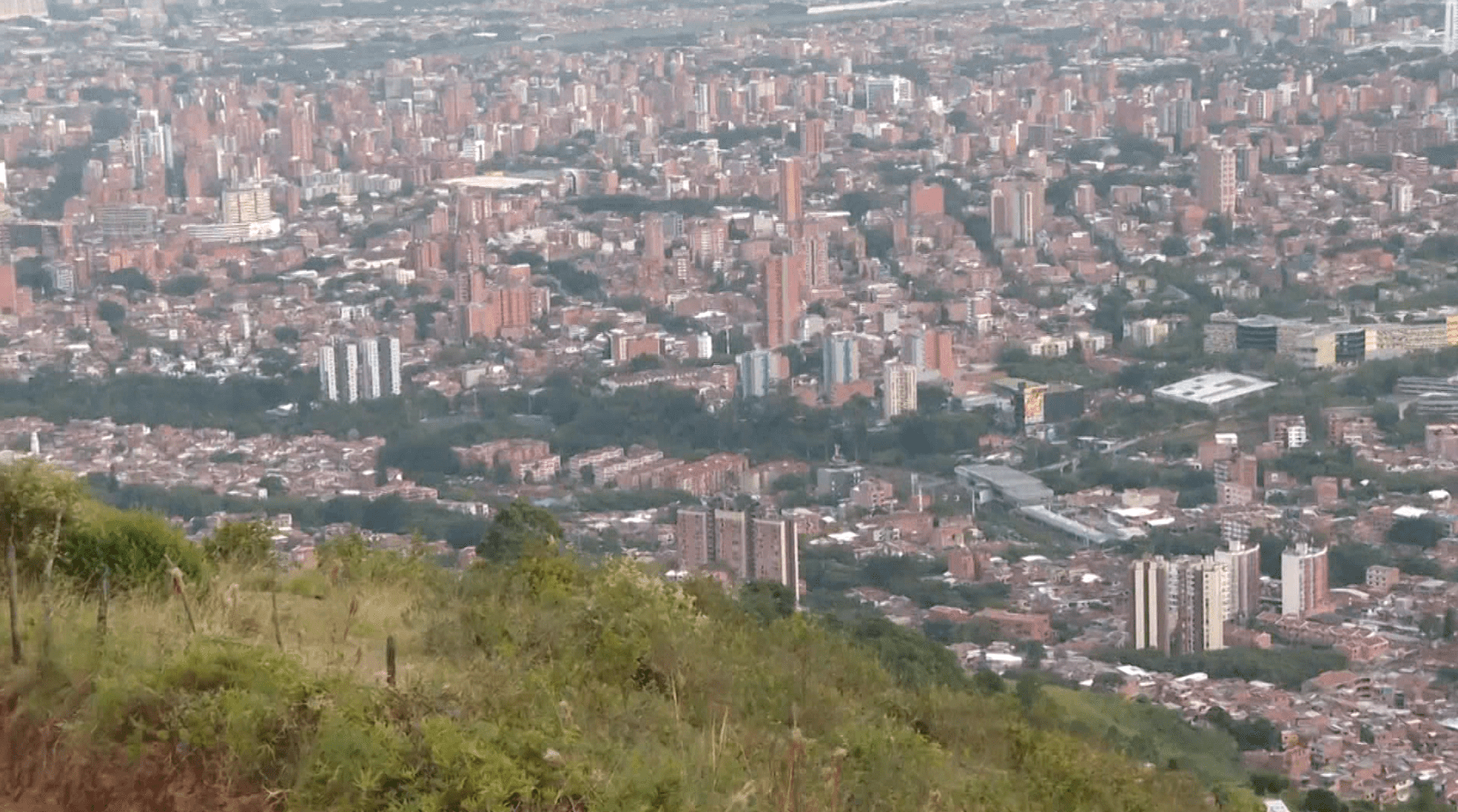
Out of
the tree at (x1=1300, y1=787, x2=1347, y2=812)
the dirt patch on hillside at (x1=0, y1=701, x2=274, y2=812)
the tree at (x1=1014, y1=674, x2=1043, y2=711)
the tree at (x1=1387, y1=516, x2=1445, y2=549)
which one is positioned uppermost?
the dirt patch on hillside at (x1=0, y1=701, x2=274, y2=812)

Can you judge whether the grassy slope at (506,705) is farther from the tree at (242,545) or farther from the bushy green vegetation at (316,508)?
the bushy green vegetation at (316,508)

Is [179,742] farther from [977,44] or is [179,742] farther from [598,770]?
[977,44]

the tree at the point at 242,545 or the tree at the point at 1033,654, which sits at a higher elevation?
the tree at the point at 242,545

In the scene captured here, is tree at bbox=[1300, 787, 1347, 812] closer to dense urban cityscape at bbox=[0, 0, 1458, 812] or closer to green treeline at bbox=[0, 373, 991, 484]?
dense urban cityscape at bbox=[0, 0, 1458, 812]

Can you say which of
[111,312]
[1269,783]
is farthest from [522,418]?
[1269,783]

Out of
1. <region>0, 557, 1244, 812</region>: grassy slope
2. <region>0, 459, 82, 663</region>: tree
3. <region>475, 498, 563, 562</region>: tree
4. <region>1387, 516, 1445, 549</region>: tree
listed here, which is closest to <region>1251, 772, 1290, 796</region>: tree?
<region>475, 498, 563, 562</region>: tree

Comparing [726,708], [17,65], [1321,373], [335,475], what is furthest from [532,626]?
[17,65]

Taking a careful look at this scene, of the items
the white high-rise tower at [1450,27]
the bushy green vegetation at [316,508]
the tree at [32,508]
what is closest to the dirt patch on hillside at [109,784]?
the tree at [32,508]
